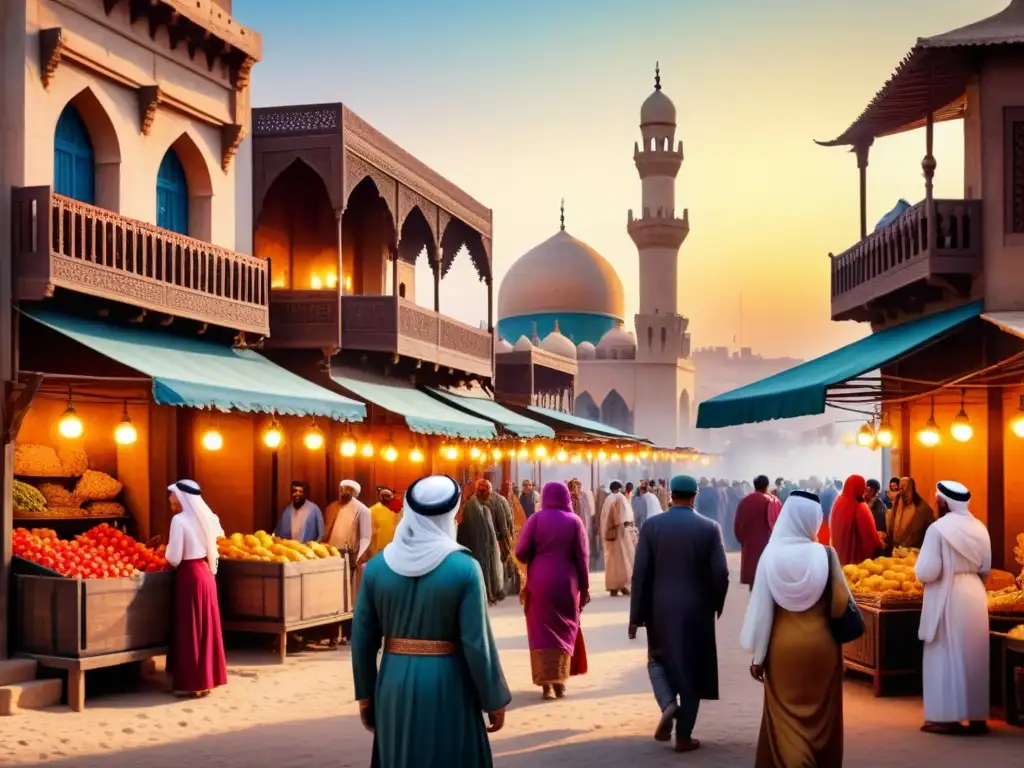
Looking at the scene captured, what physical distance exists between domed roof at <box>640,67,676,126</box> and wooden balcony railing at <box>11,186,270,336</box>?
101ft

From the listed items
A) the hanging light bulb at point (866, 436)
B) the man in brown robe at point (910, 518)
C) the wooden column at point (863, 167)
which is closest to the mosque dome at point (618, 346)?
the wooden column at point (863, 167)

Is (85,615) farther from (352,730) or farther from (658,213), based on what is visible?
(658,213)

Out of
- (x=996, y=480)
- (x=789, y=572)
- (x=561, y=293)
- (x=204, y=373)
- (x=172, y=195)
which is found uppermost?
(x=561, y=293)

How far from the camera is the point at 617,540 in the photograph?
1788cm

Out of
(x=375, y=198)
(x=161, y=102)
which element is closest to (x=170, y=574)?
(x=161, y=102)

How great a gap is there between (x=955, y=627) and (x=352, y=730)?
396 cm

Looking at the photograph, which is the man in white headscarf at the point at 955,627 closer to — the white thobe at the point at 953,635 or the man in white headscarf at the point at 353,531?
the white thobe at the point at 953,635

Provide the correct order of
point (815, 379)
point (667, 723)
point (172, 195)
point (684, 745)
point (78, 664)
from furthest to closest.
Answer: point (172, 195)
point (815, 379)
point (78, 664)
point (667, 723)
point (684, 745)

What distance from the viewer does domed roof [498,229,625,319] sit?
45562 mm

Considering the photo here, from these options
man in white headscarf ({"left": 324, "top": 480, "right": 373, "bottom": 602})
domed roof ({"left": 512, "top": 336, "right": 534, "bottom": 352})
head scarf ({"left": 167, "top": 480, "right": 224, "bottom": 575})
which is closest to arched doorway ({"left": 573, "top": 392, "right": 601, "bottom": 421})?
domed roof ({"left": 512, "top": 336, "right": 534, "bottom": 352})

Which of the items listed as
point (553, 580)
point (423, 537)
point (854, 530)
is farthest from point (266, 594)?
point (423, 537)

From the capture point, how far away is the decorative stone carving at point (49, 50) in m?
10.4

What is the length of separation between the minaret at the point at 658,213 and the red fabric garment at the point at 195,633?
112ft

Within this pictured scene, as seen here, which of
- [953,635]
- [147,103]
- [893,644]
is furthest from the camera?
[147,103]
